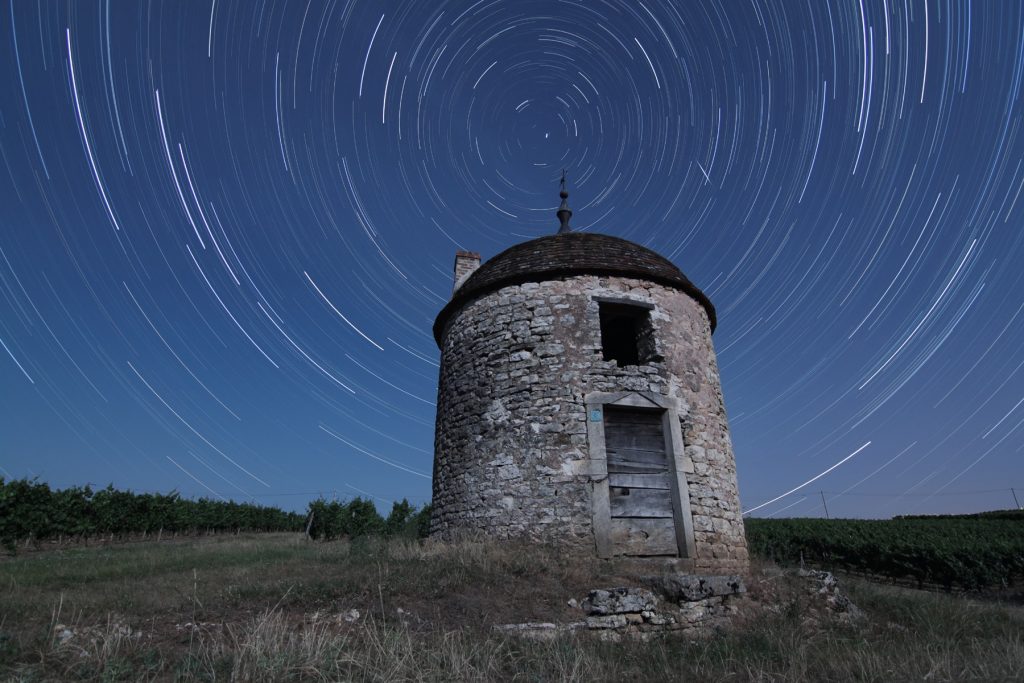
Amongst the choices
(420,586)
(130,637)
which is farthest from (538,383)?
(130,637)

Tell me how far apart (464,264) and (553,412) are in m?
6.03

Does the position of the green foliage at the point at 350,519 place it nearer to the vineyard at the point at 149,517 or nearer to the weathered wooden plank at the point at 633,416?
the vineyard at the point at 149,517

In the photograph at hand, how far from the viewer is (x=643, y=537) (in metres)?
8.20

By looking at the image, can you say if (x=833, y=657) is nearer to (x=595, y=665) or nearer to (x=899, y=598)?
(x=595, y=665)

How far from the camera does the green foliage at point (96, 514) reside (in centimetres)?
2202

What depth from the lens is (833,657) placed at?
15.9 feet

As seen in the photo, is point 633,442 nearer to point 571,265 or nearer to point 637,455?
point 637,455

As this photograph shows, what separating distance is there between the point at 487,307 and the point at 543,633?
19.5 feet

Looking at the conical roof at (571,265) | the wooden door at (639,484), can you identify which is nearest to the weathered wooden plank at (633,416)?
the wooden door at (639,484)

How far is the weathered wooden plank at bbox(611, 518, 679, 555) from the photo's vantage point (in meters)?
8.08

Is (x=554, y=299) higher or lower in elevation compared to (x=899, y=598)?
higher

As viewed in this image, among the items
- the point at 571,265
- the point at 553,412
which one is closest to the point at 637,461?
the point at 553,412

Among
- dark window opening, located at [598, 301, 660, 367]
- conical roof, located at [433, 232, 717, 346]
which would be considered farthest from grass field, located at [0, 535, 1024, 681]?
conical roof, located at [433, 232, 717, 346]

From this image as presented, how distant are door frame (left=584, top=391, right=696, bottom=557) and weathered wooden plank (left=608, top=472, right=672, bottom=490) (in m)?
0.11
